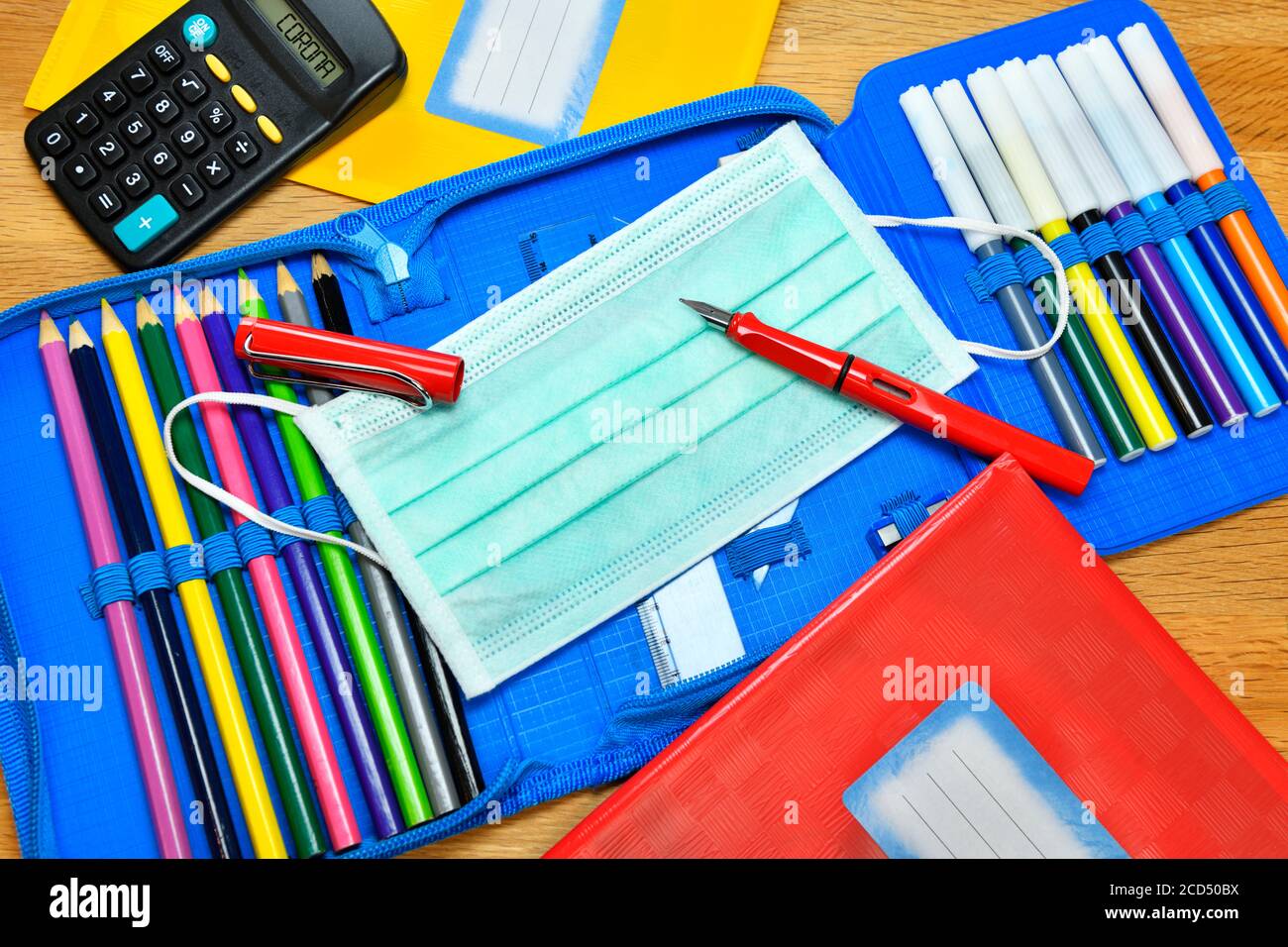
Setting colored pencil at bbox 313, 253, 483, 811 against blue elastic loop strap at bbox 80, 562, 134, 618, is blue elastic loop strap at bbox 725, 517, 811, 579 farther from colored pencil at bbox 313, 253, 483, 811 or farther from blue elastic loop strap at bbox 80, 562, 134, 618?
blue elastic loop strap at bbox 80, 562, 134, 618

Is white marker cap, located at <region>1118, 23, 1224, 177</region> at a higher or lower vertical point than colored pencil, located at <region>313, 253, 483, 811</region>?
higher

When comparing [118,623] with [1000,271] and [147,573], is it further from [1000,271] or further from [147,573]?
[1000,271]

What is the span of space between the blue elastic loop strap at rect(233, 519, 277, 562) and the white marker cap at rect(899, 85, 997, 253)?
0.54 m

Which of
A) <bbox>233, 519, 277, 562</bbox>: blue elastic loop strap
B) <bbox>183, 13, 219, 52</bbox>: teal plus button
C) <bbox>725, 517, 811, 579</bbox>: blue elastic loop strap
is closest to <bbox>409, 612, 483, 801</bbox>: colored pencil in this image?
<bbox>233, 519, 277, 562</bbox>: blue elastic loop strap

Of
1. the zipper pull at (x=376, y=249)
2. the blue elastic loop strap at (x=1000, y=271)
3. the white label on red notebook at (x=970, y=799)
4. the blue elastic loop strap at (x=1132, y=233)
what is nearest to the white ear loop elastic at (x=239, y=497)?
the zipper pull at (x=376, y=249)

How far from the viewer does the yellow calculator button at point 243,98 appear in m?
0.79

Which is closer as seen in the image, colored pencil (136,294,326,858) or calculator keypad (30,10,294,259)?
colored pencil (136,294,326,858)

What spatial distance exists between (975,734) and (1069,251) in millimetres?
357

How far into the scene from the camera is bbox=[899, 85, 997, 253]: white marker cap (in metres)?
0.77

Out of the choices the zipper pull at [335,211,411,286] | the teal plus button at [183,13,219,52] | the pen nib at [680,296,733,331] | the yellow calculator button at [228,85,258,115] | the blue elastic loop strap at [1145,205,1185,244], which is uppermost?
the teal plus button at [183,13,219,52]

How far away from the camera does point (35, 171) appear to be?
2.63 feet
